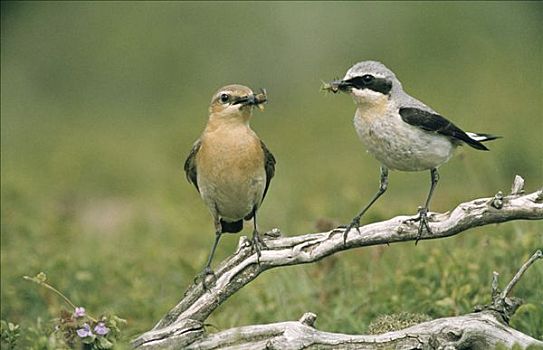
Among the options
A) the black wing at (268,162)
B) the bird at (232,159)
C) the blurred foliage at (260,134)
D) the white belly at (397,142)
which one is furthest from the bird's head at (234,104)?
the blurred foliage at (260,134)

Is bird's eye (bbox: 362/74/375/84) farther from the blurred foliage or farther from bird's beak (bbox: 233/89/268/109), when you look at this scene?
the blurred foliage

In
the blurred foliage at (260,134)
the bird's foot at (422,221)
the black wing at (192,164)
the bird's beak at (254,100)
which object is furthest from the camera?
the blurred foliage at (260,134)

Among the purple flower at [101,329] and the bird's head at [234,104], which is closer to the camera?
the purple flower at [101,329]

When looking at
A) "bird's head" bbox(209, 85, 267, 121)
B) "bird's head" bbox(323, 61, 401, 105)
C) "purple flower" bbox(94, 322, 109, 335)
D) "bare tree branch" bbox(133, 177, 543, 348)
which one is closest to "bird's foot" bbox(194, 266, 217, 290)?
"bare tree branch" bbox(133, 177, 543, 348)

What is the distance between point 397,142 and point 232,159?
951 mm

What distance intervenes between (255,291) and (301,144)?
22.8 feet

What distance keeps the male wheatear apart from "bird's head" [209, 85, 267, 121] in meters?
0.66

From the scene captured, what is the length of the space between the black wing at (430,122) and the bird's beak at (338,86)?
30cm

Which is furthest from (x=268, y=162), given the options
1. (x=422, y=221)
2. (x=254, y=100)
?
(x=422, y=221)

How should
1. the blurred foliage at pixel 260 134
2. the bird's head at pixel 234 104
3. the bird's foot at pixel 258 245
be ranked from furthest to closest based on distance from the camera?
the blurred foliage at pixel 260 134 < the bird's head at pixel 234 104 < the bird's foot at pixel 258 245

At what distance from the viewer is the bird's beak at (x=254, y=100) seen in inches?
253

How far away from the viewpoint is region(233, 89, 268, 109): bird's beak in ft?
21.1

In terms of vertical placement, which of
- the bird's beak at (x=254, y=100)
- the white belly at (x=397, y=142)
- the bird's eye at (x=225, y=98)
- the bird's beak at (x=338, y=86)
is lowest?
the white belly at (x=397, y=142)

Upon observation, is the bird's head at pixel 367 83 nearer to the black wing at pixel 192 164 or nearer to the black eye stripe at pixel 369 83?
the black eye stripe at pixel 369 83
